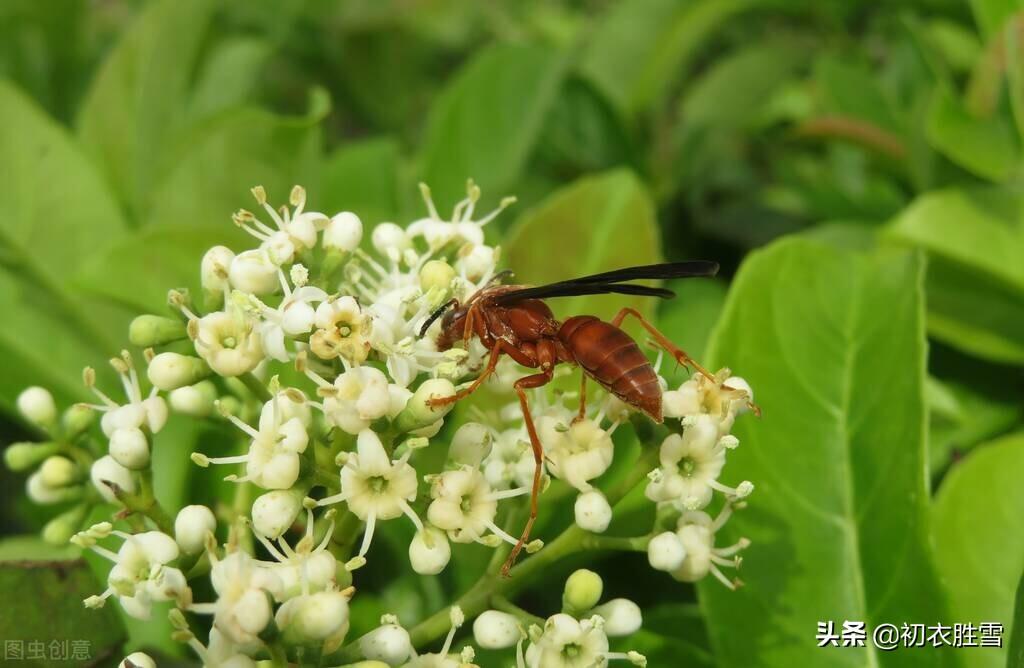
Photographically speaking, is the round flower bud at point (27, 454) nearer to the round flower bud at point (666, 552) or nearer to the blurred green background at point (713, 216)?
the blurred green background at point (713, 216)

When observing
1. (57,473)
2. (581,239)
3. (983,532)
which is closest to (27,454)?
(57,473)

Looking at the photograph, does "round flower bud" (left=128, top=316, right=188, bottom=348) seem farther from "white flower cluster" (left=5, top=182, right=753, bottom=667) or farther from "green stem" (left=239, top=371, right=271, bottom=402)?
"green stem" (left=239, top=371, right=271, bottom=402)

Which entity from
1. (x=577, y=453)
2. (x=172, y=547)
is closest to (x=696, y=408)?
(x=577, y=453)

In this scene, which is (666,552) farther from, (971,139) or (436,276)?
(971,139)

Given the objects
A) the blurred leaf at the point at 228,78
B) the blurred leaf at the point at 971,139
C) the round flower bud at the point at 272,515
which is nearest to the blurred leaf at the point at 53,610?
the round flower bud at the point at 272,515

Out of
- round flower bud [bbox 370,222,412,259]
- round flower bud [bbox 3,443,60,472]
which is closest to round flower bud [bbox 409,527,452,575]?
round flower bud [bbox 370,222,412,259]

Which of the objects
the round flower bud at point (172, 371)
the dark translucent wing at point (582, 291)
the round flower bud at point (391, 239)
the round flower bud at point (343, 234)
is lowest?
the round flower bud at point (172, 371)
